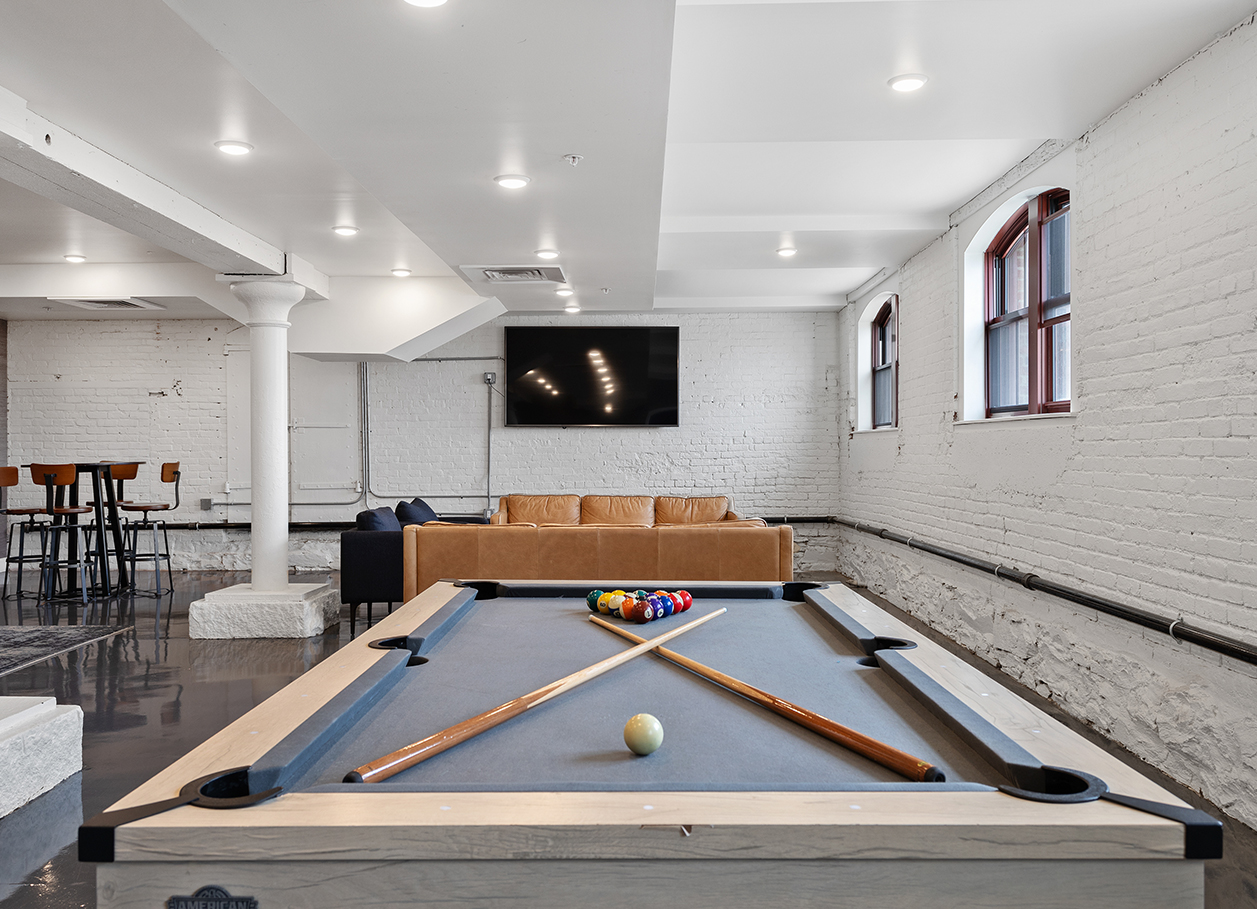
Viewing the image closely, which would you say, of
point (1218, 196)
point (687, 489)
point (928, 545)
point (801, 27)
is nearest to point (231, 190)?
point (801, 27)

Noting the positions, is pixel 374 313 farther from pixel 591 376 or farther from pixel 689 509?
pixel 689 509

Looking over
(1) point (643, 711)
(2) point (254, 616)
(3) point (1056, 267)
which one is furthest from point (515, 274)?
(1) point (643, 711)

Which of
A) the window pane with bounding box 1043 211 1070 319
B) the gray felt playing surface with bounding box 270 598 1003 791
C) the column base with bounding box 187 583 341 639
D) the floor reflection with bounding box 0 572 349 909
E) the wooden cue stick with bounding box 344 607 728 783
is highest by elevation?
the window pane with bounding box 1043 211 1070 319

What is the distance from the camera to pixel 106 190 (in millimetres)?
3900

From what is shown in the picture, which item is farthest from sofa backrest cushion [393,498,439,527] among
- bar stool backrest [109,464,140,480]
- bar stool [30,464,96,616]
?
bar stool [30,464,96,616]

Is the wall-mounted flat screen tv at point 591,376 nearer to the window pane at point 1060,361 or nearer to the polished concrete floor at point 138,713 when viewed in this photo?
the polished concrete floor at point 138,713

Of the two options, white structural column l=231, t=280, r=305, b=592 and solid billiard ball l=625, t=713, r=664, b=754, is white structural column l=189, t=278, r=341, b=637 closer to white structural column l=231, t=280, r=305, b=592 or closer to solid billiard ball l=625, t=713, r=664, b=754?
white structural column l=231, t=280, r=305, b=592

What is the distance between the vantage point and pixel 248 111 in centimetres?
341

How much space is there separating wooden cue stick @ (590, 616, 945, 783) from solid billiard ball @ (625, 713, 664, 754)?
316 mm

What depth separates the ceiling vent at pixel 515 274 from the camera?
18.8 ft

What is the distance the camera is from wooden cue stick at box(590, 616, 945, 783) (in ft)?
4.45

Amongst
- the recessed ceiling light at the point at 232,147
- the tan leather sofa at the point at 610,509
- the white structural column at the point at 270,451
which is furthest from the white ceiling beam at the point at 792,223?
the tan leather sofa at the point at 610,509

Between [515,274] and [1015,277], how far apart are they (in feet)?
11.1

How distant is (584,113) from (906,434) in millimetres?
4534
